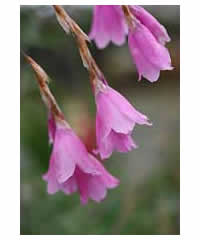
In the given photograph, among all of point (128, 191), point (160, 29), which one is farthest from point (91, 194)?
point (128, 191)

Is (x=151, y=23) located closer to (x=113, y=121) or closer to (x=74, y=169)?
(x=113, y=121)

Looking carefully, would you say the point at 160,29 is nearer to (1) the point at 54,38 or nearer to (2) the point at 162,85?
(1) the point at 54,38

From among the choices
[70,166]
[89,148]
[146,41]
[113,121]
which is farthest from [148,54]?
[89,148]

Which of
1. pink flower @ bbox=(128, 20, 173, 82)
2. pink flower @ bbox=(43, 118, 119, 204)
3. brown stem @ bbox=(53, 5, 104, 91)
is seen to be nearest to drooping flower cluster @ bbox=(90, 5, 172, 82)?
pink flower @ bbox=(128, 20, 173, 82)

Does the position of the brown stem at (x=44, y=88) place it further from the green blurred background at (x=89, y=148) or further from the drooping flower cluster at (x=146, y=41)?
the green blurred background at (x=89, y=148)

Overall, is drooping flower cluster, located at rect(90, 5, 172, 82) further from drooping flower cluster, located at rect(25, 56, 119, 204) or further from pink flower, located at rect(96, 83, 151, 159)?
drooping flower cluster, located at rect(25, 56, 119, 204)
